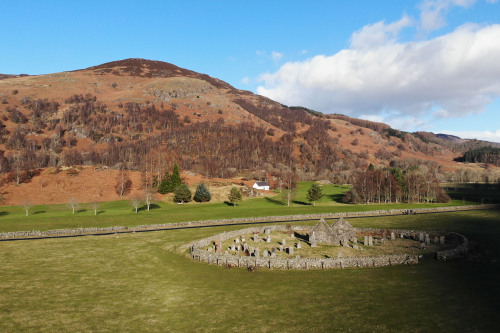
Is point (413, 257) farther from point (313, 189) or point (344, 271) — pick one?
point (313, 189)

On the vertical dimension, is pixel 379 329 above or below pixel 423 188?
below

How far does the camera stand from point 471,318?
67.7ft

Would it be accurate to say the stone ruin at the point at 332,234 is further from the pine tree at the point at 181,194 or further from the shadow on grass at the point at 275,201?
the pine tree at the point at 181,194

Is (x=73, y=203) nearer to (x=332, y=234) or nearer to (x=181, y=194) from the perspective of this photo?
(x=181, y=194)

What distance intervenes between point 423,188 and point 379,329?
9421 centimetres

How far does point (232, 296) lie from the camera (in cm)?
2634

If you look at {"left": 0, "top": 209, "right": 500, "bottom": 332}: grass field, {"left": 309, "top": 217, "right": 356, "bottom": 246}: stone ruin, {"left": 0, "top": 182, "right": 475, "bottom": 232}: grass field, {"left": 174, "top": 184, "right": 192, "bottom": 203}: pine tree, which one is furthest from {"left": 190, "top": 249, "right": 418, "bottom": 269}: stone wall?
{"left": 174, "top": 184, "right": 192, "bottom": 203}: pine tree

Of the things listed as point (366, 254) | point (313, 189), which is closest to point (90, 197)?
point (313, 189)

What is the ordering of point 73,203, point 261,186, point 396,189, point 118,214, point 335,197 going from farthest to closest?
point 261,186 → point 335,197 → point 396,189 → point 73,203 → point 118,214

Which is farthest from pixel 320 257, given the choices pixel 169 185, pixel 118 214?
pixel 169 185

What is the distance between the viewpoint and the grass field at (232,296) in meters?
20.9

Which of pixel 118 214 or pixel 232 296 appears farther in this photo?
pixel 118 214

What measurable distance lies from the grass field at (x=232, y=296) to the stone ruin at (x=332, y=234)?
499 inches

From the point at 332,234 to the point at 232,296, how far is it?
23.7 meters
